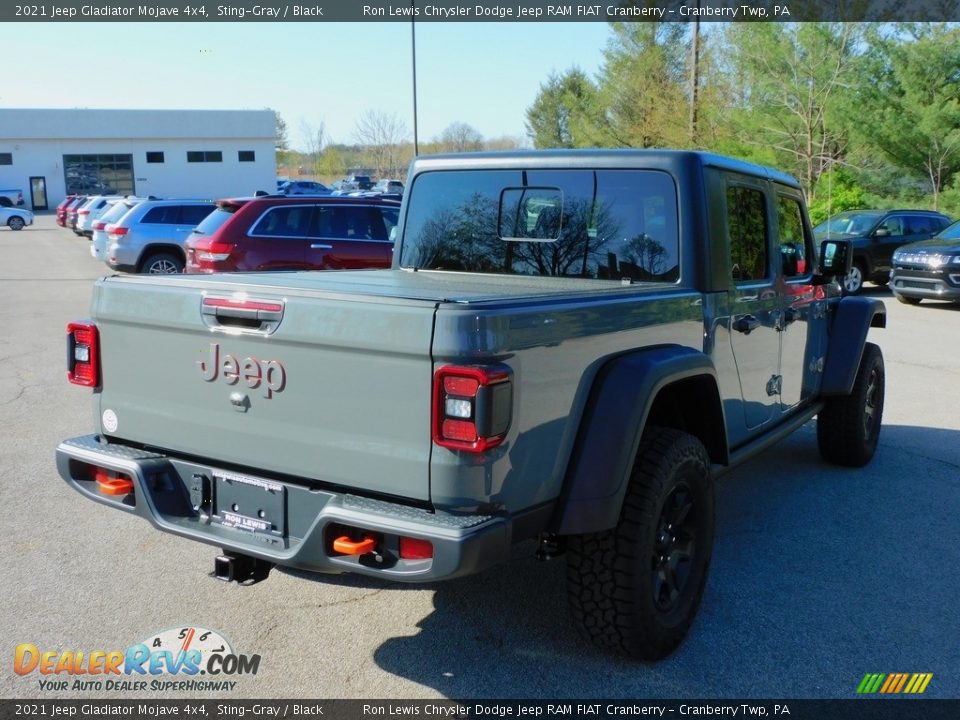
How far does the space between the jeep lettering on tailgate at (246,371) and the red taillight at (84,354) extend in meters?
0.66

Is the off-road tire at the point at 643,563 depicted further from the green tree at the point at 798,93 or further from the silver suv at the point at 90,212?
the silver suv at the point at 90,212

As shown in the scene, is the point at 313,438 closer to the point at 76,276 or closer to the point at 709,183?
the point at 709,183

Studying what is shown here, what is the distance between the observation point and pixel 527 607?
4.09 m

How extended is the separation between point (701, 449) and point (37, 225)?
1971 inches

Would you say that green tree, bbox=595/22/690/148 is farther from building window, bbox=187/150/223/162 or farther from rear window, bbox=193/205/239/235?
building window, bbox=187/150/223/162

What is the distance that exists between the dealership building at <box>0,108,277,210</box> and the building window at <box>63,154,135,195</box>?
0.07m

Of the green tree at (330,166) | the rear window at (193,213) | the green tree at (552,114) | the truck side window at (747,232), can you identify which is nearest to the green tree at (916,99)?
the rear window at (193,213)

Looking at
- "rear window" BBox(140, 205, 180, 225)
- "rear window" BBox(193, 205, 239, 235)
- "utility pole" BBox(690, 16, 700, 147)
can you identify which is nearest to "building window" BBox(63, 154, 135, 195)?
"utility pole" BBox(690, 16, 700, 147)

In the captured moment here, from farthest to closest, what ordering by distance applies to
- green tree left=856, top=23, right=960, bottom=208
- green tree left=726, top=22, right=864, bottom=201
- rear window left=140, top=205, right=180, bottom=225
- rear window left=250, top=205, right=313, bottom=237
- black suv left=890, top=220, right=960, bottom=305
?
1. green tree left=726, top=22, right=864, bottom=201
2. green tree left=856, top=23, right=960, bottom=208
3. rear window left=140, top=205, right=180, bottom=225
4. black suv left=890, top=220, right=960, bottom=305
5. rear window left=250, top=205, right=313, bottom=237

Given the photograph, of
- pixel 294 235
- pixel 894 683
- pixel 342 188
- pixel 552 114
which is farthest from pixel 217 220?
pixel 552 114

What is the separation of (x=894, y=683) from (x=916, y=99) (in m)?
24.8

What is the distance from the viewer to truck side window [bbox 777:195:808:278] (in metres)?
5.19

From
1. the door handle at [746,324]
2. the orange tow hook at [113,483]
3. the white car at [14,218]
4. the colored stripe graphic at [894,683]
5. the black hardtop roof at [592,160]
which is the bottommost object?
the colored stripe graphic at [894,683]

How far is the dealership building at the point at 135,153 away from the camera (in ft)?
197
